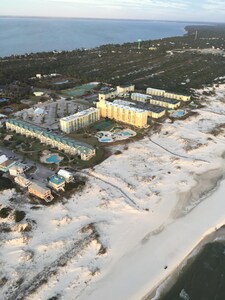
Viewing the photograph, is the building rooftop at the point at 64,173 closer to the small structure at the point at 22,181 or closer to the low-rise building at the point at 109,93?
the small structure at the point at 22,181

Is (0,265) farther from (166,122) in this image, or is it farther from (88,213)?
(166,122)

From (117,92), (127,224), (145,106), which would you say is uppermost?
(145,106)

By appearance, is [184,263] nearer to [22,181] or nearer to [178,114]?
[22,181]

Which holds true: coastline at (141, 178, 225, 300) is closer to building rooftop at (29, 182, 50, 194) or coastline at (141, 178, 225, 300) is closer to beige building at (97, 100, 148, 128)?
building rooftop at (29, 182, 50, 194)

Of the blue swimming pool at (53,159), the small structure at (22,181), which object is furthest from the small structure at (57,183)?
the blue swimming pool at (53,159)

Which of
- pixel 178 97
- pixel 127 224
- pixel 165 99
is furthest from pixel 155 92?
pixel 127 224

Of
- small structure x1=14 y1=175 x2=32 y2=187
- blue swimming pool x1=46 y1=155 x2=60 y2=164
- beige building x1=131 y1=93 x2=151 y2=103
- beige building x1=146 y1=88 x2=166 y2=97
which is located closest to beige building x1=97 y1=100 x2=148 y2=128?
beige building x1=131 y1=93 x2=151 y2=103
